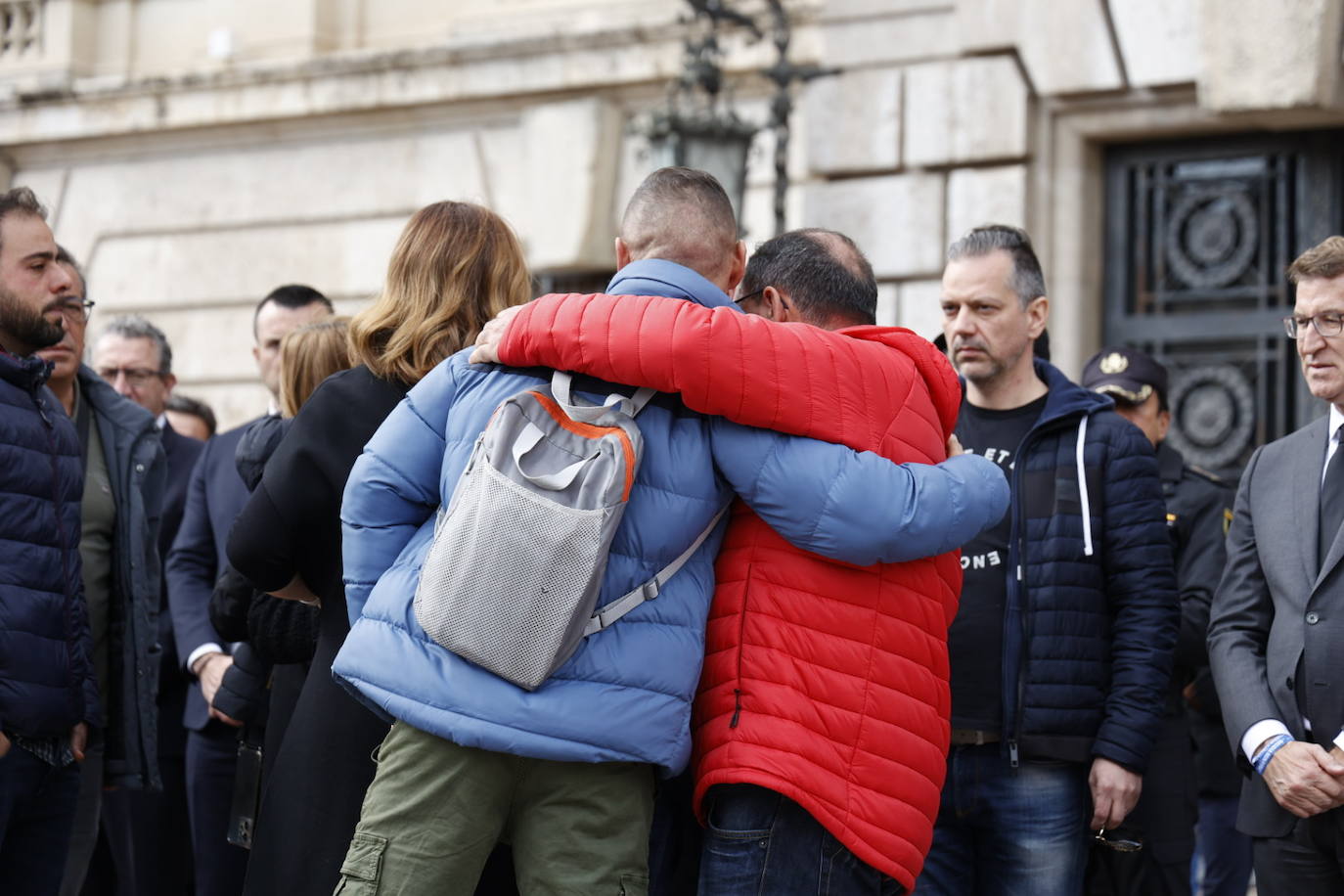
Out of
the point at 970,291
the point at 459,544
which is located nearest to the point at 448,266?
the point at 459,544

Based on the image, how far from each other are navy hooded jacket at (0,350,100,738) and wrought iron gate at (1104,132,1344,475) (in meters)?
6.06

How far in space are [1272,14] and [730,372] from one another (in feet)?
19.6

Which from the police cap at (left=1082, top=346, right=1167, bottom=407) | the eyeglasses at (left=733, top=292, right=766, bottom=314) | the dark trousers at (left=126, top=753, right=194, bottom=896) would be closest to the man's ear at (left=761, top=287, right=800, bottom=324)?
the eyeglasses at (left=733, top=292, right=766, bottom=314)

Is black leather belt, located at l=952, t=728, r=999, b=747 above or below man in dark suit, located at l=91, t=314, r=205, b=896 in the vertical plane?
above

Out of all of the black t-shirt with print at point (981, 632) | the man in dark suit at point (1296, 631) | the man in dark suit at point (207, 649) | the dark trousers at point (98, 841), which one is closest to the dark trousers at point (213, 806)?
the man in dark suit at point (207, 649)

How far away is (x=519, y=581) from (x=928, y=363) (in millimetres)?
943

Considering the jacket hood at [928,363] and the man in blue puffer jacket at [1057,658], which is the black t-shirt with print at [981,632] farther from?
the jacket hood at [928,363]

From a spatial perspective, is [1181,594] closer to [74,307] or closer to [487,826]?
[487,826]

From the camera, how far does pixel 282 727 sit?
157 inches

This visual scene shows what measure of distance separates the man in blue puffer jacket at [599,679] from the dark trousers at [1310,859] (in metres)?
1.38

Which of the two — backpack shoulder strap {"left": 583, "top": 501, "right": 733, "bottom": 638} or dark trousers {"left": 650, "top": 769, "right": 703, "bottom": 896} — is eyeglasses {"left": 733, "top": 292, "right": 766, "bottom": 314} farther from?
dark trousers {"left": 650, "top": 769, "right": 703, "bottom": 896}

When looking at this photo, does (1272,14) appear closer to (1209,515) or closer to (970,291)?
(1209,515)

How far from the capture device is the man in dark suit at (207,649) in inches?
202

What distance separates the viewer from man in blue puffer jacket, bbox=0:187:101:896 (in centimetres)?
395
